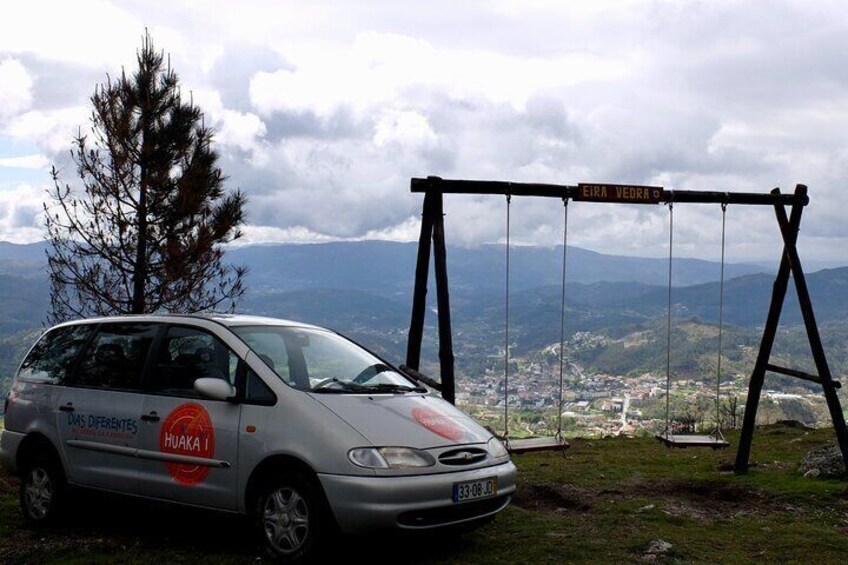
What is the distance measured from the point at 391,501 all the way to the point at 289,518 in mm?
833

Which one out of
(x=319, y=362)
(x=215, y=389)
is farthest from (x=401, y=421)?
(x=215, y=389)

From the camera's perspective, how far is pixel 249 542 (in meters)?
7.23

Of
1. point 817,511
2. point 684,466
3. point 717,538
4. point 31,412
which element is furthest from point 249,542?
point 684,466

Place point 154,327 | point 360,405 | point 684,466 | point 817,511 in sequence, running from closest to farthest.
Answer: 1. point 360,405
2. point 154,327
3. point 817,511
4. point 684,466

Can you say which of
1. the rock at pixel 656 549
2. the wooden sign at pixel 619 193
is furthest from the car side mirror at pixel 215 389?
the wooden sign at pixel 619 193

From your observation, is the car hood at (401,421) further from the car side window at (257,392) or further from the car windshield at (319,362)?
the car side window at (257,392)

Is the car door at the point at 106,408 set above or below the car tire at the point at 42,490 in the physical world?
above

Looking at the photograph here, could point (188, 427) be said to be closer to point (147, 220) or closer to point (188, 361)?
point (188, 361)

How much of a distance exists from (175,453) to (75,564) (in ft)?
3.58

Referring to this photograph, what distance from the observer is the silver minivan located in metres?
6.34

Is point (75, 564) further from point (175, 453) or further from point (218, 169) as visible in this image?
point (218, 169)

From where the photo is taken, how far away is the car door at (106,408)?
7.54 metres

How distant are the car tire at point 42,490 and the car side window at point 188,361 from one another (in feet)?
4.78

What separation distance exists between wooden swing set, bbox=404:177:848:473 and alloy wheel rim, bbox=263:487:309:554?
370 centimetres
